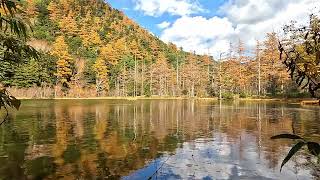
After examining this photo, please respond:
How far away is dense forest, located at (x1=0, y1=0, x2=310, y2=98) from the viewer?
6306 cm

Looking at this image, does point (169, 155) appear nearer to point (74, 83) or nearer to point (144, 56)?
point (74, 83)

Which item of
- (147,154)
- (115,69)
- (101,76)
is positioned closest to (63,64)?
(101,76)

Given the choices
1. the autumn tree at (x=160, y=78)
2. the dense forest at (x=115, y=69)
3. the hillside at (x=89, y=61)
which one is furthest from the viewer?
the autumn tree at (x=160, y=78)

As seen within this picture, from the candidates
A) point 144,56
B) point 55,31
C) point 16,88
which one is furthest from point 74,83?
point 144,56

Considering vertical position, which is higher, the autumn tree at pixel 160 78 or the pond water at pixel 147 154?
the autumn tree at pixel 160 78

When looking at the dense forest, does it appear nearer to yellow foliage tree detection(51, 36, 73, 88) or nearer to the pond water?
yellow foliage tree detection(51, 36, 73, 88)

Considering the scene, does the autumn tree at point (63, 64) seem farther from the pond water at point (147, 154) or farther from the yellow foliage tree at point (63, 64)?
the pond water at point (147, 154)

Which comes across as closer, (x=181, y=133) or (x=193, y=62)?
(x=181, y=133)

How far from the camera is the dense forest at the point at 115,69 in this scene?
207ft

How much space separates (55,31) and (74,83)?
2515cm

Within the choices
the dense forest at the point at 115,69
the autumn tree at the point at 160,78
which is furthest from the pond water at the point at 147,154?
the autumn tree at the point at 160,78

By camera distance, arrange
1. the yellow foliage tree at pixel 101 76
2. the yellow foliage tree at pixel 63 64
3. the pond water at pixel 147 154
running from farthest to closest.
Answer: the yellow foliage tree at pixel 101 76 → the yellow foliage tree at pixel 63 64 → the pond water at pixel 147 154

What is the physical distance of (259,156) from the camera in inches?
498

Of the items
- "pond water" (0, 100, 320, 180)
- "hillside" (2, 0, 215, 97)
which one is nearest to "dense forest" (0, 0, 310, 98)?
"hillside" (2, 0, 215, 97)
